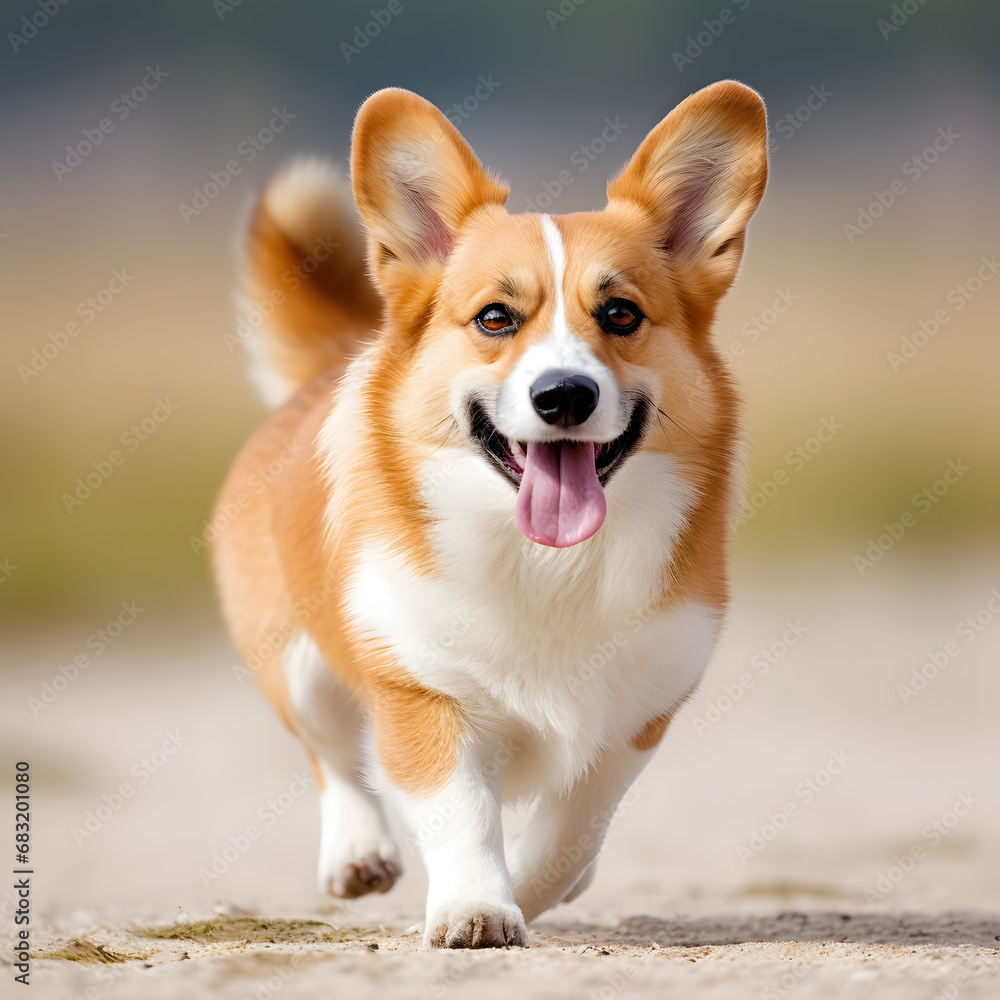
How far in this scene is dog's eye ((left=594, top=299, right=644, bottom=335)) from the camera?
2816 millimetres

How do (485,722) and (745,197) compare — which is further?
(745,197)

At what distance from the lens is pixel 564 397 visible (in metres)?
2.54

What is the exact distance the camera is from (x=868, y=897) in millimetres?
4121

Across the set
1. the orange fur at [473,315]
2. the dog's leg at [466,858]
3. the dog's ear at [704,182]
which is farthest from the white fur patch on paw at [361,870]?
the dog's ear at [704,182]

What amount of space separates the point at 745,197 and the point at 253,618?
2.07 m

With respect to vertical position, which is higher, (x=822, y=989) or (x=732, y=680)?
(x=732, y=680)

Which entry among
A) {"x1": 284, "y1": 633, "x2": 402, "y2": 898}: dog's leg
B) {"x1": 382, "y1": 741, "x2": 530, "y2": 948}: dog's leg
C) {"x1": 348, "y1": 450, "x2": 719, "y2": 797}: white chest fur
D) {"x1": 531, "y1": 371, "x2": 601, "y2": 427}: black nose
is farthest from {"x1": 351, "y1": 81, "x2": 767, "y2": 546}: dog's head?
{"x1": 284, "y1": 633, "x2": 402, "y2": 898}: dog's leg

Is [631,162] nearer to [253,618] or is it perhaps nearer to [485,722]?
[485,722]

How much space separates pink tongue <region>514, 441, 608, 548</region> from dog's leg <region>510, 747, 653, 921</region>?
2.37 ft

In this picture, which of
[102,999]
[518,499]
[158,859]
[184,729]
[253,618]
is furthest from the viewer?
[184,729]

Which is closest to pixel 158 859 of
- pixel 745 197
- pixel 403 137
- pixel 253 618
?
pixel 253 618

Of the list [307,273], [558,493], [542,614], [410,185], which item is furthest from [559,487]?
[307,273]

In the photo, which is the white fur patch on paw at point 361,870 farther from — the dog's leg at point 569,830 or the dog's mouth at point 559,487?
the dog's mouth at point 559,487

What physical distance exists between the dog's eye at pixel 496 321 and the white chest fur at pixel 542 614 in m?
0.30
